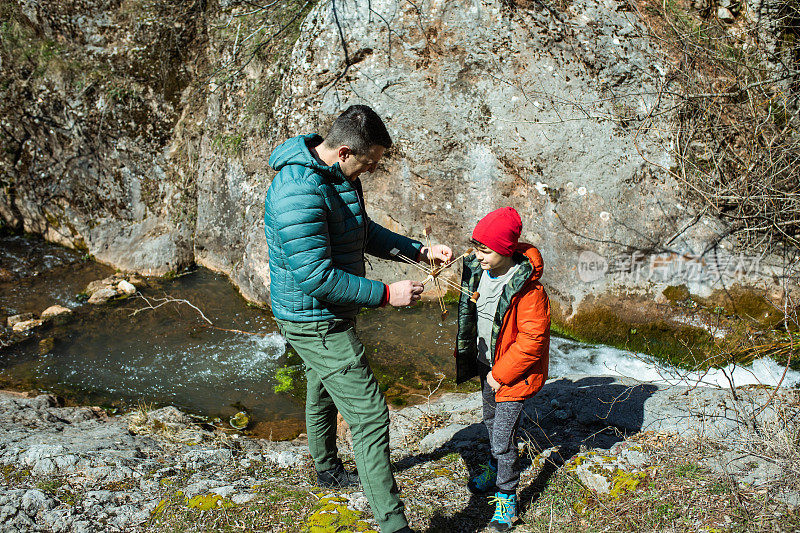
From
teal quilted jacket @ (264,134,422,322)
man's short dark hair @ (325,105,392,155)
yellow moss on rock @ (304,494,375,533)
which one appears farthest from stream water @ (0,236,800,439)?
man's short dark hair @ (325,105,392,155)

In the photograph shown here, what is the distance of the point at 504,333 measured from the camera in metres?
2.75

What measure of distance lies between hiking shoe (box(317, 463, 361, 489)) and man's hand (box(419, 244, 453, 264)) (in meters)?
1.31

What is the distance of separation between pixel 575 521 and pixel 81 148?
783cm

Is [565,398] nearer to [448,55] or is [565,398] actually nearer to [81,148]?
[448,55]

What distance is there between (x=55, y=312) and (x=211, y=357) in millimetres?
2119

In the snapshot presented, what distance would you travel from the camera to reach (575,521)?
276cm

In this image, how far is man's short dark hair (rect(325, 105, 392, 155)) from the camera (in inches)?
103

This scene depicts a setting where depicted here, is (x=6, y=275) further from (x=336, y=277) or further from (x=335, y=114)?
(x=336, y=277)

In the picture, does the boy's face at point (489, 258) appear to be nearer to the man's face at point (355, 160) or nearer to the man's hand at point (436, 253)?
the man's hand at point (436, 253)

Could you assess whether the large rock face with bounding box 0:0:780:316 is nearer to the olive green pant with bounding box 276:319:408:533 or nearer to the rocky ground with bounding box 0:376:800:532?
the rocky ground with bounding box 0:376:800:532

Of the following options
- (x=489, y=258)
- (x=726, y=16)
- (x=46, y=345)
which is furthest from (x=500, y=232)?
(x=46, y=345)

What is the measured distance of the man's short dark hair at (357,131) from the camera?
8.59ft

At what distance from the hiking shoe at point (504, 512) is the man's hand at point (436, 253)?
125 centimetres

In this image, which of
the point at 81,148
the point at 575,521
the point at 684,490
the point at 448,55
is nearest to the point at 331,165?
the point at 575,521
